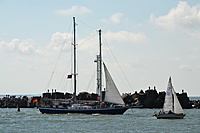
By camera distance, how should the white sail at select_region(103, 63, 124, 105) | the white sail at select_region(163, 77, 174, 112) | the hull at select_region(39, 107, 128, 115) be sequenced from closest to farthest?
the white sail at select_region(163, 77, 174, 112) < the white sail at select_region(103, 63, 124, 105) < the hull at select_region(39, 107, 128, 115)

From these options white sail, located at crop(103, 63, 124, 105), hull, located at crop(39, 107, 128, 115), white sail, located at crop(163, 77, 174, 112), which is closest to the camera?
white sail, located at crop(163, 77, 174, 112)

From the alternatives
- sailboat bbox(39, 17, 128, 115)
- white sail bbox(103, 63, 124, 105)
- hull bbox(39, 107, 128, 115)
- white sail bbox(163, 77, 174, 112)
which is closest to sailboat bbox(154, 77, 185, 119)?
white sail bbox(163, 77, 174, 112)

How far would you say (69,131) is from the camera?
2212 inches

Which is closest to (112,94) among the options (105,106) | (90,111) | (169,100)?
(105,106)

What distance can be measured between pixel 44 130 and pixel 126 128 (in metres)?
10.2

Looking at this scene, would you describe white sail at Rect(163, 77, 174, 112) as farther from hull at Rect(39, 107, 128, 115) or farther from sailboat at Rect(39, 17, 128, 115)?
hull at Rect(39, 107, 128, 115)

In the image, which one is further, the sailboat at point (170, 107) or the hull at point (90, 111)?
the hull at point (90, 111)

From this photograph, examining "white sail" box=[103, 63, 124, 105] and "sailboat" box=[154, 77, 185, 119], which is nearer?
"sailboat" box=[154, 77, 185, 119]

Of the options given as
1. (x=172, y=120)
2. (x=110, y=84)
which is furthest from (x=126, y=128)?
(x=110, y=84)

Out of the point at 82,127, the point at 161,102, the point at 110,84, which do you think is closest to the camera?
the point at 82,127

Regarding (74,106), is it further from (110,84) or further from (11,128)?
(11,128)

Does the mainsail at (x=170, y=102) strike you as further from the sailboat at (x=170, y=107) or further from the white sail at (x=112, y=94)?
the white sail at (x=112, y=94)

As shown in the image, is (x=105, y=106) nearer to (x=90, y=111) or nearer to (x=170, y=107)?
(x=90, y=111)

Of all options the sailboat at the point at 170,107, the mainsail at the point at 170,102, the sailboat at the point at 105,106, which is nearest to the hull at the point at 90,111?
the sailboat at the point at 105,106
